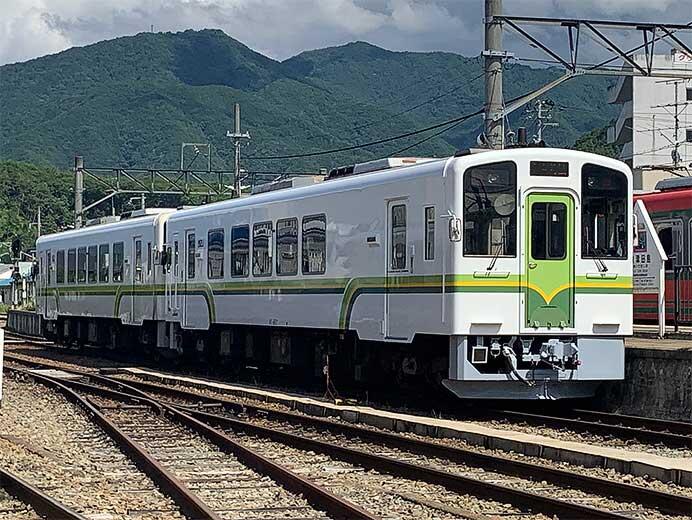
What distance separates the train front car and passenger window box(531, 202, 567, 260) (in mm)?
11

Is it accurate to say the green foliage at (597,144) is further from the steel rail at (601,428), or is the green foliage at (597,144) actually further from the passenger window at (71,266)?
the steel rail at (601,428)

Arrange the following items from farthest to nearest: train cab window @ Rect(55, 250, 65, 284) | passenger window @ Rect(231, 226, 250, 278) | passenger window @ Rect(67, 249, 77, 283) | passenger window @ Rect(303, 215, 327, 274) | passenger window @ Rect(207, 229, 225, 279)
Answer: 1. train cab window @ Rect(55, 250, 65, 284)
2. passenger window @ Rect(67, 249, 77, 283)
3. passenger window @ Rect(207, 229, 225, 279)
4. passenger window @ Rect(231, 226, 250, 278)
5. passenger window @ Rect(303, 215, 327, 274)

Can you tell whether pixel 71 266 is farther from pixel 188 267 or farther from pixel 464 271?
pixel 464 271

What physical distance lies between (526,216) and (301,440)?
13.0 ft

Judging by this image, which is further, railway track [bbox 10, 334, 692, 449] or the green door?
the green door

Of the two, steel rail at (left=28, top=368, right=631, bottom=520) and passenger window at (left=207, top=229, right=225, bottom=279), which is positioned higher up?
passenger window at (left=207, top=229, right=225, bottom=279)

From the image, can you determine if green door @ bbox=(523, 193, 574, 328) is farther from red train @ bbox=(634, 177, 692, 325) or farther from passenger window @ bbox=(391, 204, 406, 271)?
red train @ bbox=(634, 177, 692, 325)

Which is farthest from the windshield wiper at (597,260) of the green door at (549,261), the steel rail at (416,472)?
the steel rail at (416,472)

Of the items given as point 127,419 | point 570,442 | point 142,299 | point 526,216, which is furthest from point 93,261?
point 570,442

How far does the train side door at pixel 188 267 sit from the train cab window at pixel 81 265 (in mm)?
6780

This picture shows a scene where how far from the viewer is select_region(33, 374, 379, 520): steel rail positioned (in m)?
8.66

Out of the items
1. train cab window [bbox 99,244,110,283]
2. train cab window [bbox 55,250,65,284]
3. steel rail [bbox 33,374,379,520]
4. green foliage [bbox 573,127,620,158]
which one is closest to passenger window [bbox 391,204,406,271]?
steel rail [bbox 33,374,379,520]

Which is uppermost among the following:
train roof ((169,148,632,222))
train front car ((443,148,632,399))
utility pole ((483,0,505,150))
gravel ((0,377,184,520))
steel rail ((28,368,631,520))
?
utility pole ((483,0,505,150))

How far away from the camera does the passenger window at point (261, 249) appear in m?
19.4
